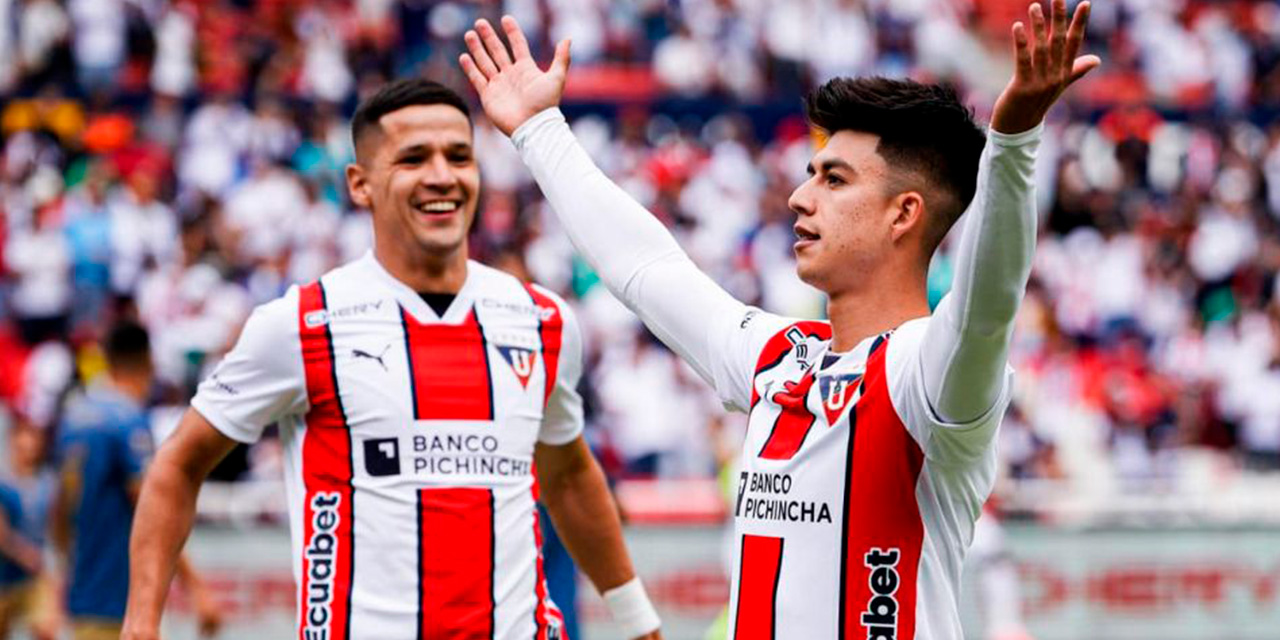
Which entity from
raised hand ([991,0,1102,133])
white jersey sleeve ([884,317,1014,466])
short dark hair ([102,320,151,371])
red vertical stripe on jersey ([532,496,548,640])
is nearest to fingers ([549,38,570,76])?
white jersey sleeve ([884,317,1014,466])

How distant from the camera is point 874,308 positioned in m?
4.28

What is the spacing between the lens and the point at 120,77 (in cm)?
1997

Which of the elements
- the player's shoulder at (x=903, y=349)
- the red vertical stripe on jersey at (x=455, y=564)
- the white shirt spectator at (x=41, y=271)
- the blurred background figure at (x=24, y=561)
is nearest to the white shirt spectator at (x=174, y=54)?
the white shirt spectator at (x=41, y=271)

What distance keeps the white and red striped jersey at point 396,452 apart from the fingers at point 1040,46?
2528 millimetres

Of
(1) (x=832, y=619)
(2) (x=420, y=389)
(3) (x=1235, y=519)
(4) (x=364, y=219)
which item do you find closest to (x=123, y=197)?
(4) (x=364, y=219)

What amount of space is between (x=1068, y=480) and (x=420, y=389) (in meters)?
10.1

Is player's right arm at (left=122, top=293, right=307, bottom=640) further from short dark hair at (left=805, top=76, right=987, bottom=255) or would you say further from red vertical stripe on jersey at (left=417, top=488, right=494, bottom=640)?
short dark hair at (left=805, top=76, right=987, bottom=255)

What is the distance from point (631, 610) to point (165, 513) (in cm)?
145

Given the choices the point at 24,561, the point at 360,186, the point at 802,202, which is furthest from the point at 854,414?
the point at 24,561

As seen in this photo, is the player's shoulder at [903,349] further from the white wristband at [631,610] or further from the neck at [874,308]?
the white wristband at [631,610]

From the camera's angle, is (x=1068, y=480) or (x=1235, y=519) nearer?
(x=1235, y=519)

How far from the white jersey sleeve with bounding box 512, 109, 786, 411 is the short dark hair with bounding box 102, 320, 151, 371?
4.89 metres

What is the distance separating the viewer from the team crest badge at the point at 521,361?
5855 mm

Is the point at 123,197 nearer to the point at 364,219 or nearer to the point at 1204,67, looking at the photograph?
the point at 364,219
